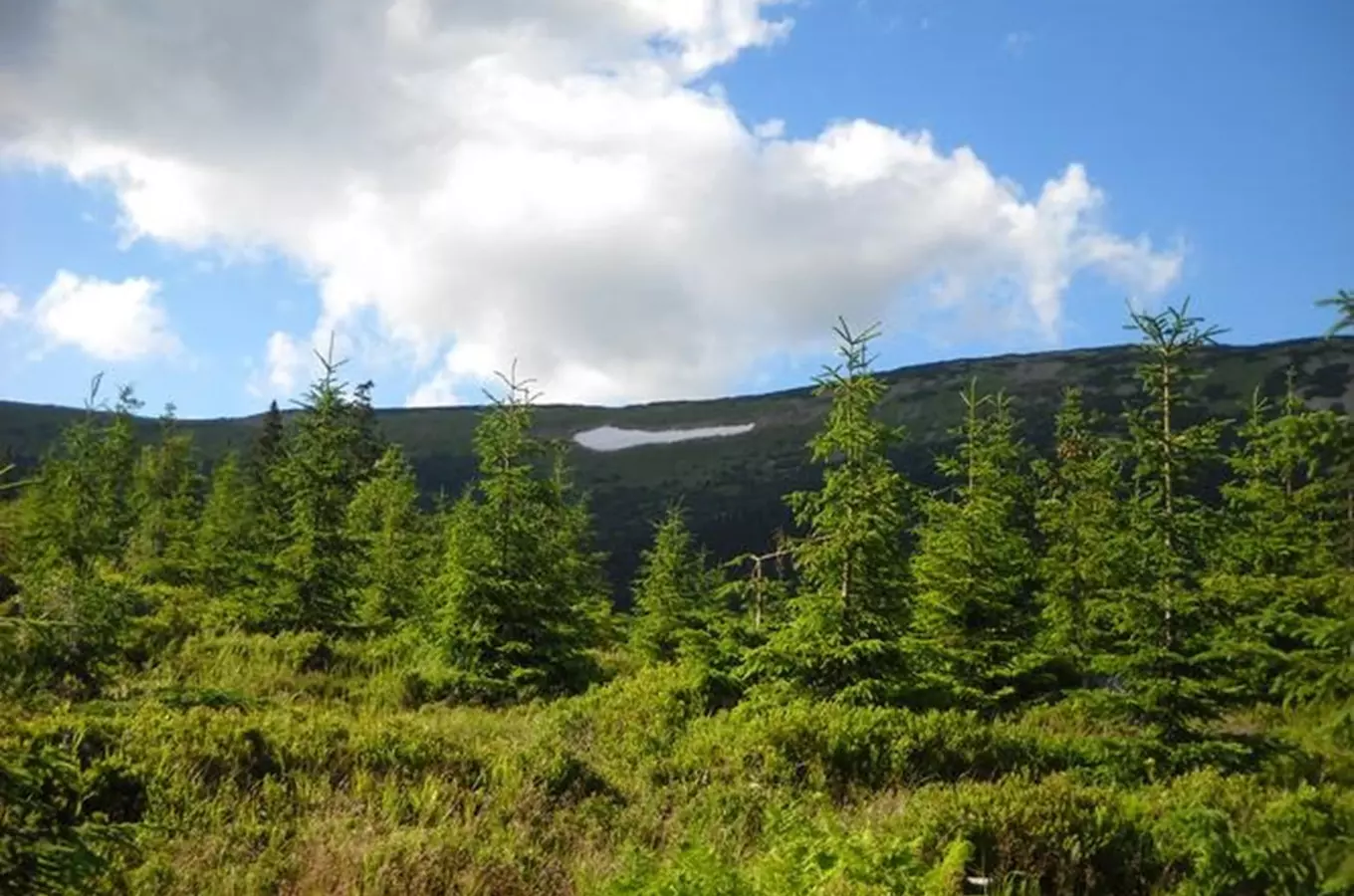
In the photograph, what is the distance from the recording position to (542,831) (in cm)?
707

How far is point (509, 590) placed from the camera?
17562 mm

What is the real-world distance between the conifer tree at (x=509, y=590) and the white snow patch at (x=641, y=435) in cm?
11066

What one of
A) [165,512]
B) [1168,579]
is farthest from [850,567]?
[165,512]

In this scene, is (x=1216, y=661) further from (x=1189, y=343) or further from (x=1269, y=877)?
(x=1269, y=877)

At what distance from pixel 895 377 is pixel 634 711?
12706cm

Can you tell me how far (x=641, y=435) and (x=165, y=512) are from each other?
338 ft

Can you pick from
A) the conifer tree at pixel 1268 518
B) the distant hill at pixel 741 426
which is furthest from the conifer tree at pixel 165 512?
the distant hill at pixel 741 426

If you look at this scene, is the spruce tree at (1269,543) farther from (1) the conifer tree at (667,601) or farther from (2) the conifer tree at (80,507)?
(2) the conifer tree at (80,507)

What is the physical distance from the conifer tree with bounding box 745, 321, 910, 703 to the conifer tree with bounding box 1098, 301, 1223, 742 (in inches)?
121

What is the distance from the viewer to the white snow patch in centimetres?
13238

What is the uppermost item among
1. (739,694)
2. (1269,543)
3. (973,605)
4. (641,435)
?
(641,435)

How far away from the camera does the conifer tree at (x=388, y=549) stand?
980 inches

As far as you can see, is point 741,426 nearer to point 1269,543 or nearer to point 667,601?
point 667,601

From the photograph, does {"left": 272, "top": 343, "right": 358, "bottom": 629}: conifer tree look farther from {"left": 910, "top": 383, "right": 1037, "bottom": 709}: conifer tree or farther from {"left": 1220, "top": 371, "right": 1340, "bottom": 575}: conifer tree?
{"left": 1220, "top": 371, "right": 1340, "bottom": 575}: conifer tree
